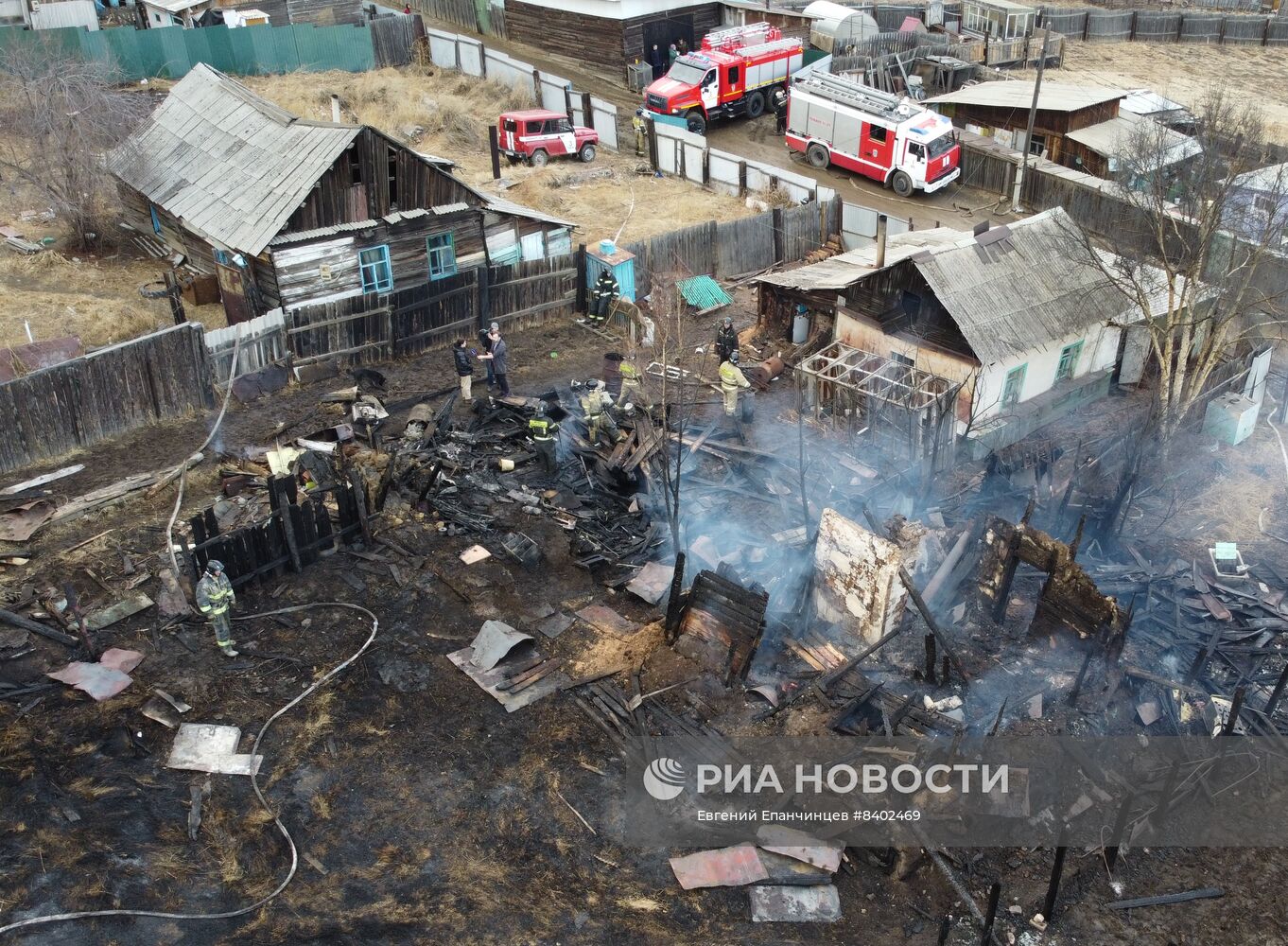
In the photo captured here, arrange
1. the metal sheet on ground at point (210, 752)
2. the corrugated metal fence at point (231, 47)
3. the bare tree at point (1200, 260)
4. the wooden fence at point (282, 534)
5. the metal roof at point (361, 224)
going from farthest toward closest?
the corrugated metal fence at point (231, 47), the metal roof at point (361, 224), the bare tree at point (1200, 260), the wooden fence at point (282, 534), the metal sheet on ground at point (210, 752)

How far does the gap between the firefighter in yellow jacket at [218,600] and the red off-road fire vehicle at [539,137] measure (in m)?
21.9

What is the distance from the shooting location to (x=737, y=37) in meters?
35.7

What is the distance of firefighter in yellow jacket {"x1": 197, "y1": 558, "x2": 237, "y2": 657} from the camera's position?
13688 millimetres

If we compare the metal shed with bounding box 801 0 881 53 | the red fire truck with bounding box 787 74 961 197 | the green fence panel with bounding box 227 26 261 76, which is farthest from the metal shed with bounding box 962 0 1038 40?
the green fence panel with bounding box 227 26 261 76

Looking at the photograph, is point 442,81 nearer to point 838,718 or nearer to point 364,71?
point 364,71

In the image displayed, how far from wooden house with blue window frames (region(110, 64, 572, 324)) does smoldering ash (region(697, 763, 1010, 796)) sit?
13303 millimetres

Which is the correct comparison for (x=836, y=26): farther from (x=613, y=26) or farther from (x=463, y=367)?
(x=463, y=367)

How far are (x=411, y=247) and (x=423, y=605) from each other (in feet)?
31.3

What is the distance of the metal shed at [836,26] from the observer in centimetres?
3891

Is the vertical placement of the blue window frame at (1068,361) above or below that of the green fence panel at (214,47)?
below

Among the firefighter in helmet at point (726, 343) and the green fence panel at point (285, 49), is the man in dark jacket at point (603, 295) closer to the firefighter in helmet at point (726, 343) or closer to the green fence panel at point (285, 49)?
the firefighter in helmet at point (726, 343)

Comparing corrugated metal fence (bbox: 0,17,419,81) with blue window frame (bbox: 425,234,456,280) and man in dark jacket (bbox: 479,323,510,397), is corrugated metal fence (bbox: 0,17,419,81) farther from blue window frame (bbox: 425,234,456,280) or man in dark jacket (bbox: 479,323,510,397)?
man in dark jacket (bbox: 479,323,510,397)

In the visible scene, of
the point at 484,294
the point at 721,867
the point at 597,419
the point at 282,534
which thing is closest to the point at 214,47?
the point at 484,294

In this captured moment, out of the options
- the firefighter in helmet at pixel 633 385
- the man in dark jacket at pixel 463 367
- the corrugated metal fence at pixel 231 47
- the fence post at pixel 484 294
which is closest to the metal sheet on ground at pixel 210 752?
the firefighter in helmet at pixel 633 385
